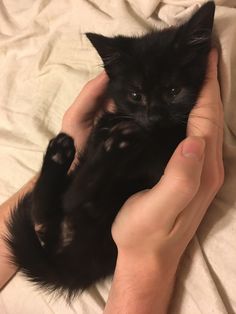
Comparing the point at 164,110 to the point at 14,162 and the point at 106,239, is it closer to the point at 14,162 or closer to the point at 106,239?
the point at 106,239

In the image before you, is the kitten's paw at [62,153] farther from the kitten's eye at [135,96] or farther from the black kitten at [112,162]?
the kitten's eye at [135,96]

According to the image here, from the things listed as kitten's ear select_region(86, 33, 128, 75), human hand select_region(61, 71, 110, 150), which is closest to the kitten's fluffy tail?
human hand select_region(61, 71, 110, 150)

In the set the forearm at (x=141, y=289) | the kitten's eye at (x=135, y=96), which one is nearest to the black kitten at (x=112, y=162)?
the kitten's eye at (x=135, y=96)

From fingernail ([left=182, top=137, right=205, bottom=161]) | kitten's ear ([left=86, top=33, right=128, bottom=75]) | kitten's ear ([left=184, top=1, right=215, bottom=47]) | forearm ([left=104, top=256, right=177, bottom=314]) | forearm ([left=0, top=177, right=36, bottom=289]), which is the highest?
kitten's ear ([left=184, top=1, right=215, bottom=47])

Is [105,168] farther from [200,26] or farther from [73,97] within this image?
[73,97]

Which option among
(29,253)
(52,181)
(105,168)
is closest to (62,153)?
(52,181)

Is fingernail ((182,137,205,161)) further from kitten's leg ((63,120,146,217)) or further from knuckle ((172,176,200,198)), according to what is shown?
kitten's leg ((63,120,146,217))

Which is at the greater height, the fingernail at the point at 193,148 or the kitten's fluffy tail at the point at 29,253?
the fingernail at the point at 193,148

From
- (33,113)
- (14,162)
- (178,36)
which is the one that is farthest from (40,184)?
(178,36)
